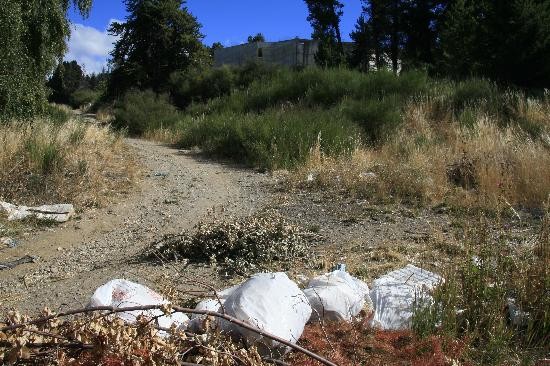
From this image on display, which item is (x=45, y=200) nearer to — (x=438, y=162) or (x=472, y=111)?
→ (x=438, y=162)

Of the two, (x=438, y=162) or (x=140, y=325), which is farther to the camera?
(x=438, y=162)

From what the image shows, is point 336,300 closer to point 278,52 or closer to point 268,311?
point 268,311

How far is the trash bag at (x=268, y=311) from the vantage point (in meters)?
2.61

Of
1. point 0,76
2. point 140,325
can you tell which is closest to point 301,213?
point 140,325

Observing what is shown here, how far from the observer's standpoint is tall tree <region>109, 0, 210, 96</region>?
3275 centimetres

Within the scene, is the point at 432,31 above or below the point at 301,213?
above

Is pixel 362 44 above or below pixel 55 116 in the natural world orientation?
above

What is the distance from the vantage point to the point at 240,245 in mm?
4539

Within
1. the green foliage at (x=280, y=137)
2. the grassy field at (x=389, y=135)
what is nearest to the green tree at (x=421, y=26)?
the grassy field at (x=389, y=135)

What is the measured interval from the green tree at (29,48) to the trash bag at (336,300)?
8.70m

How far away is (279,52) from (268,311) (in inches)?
1643

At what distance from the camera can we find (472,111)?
39.5 feet

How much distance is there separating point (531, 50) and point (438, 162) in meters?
10.7

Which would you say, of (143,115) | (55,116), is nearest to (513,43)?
(143,115)
